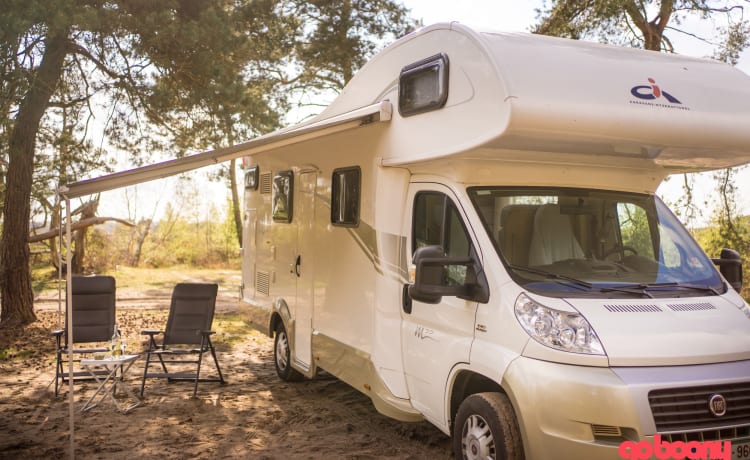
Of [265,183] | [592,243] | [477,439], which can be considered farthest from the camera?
[265,183]

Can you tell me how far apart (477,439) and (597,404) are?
2.91ft

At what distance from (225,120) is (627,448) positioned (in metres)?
9.75

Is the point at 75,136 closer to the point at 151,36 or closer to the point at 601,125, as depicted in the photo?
the point at 151,36

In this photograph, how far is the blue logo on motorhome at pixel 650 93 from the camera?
179 inches

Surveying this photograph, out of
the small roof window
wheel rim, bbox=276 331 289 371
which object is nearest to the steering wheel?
the small roof window

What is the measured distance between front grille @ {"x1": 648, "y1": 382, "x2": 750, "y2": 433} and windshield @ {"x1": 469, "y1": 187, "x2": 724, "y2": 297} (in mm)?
691

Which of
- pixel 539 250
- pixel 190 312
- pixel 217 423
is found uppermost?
pixel 539 250

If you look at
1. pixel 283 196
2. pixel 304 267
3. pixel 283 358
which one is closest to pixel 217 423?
pixel 283 358

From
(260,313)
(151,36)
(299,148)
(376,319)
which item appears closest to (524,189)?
(376,319)

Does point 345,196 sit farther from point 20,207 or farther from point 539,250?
point 20,207

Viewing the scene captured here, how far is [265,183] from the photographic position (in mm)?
8609

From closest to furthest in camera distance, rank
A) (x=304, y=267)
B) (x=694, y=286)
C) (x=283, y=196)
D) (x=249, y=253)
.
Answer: (x=694, y=286) → (x=304, y=267) → (x=283, y=196) → (x=249, y=253)

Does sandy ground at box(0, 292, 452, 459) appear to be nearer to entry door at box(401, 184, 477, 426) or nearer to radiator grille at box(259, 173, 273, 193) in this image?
entry door at box(401, 184, 477, 426)

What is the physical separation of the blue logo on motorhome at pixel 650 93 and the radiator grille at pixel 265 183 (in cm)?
478
